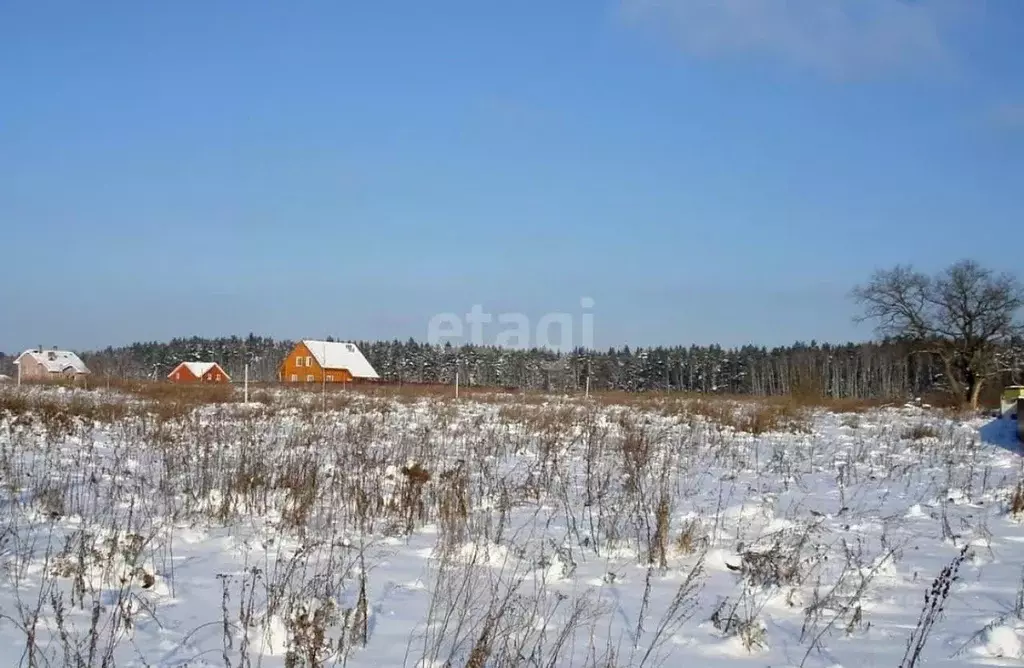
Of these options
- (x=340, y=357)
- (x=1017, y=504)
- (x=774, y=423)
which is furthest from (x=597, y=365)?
(x=1017, y=504)

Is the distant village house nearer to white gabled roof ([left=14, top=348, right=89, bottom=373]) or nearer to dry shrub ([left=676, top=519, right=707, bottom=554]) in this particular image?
white gabled roof ([left=14, top=348, right=89, bottom=373])

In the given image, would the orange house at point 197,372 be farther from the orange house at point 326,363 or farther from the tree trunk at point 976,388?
the tree trunk at point 976,388

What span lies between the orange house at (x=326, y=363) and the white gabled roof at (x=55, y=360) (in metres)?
21.3

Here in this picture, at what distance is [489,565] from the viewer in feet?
14.8

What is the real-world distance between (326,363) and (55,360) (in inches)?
1213

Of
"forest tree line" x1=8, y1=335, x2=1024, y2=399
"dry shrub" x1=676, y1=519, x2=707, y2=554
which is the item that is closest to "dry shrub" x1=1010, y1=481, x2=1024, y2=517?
"dry shrub" x1=676, y1=519, x2=707, y2=554

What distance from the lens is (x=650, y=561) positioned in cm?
451

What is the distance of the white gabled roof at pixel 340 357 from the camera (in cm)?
6391

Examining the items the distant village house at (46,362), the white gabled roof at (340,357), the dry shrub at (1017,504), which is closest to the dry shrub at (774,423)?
the dry shrub at (1017,504)

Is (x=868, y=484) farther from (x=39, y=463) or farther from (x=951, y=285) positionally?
(x=951, y=285)

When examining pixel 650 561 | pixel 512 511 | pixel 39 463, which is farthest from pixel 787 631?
pixel 39 463

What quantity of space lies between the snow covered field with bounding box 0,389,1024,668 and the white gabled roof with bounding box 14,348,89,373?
73332 mm

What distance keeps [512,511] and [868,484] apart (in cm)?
437

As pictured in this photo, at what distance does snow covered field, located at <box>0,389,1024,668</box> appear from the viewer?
3223mm
